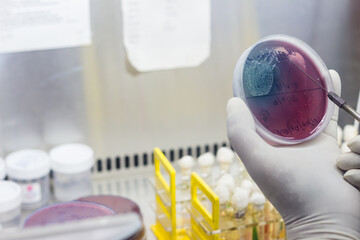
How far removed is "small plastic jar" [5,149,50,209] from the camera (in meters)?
1.65

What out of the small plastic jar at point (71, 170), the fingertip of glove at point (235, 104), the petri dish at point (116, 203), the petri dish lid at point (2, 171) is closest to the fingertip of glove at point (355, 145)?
the fingertip of glove at point (235, 104)

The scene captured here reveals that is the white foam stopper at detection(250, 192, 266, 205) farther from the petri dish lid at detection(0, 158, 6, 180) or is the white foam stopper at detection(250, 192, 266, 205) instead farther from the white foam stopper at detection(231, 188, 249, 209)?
the petri dish lid at detection(0, 158, 6, 180)

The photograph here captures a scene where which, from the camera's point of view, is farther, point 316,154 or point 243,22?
point 243,22

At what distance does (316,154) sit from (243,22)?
0.72 m

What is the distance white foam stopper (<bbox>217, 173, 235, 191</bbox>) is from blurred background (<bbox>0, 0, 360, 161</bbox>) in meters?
0.31

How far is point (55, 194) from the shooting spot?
1.76 meters

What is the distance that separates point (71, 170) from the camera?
1685mm

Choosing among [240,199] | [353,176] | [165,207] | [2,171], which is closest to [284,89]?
[353,176]

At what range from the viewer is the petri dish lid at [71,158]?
1.68 meters

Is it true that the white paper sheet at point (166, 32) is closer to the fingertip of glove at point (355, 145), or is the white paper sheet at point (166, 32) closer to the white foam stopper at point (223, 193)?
the white foam stopper at point (223, 193)

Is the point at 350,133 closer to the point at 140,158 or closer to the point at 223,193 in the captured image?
the point at 223,193

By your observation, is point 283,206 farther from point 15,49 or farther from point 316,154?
point 15,49

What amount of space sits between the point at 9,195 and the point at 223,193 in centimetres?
61

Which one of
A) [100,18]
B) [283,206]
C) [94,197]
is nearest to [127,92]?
[100,18]
